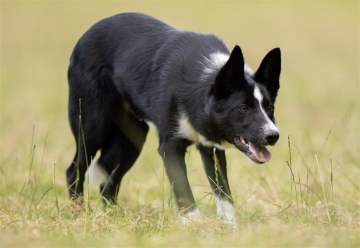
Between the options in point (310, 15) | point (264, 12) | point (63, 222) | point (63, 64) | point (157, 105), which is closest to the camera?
point (63, 222)

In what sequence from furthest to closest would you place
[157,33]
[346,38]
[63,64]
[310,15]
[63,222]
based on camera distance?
[310,15]
[346,38]
[63,64]
[157,33]
[63,222]

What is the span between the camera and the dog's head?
4387 mm

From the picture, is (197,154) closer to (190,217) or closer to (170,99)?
(170,99)

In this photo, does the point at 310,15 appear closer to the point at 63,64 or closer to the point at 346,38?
the point at 346,38

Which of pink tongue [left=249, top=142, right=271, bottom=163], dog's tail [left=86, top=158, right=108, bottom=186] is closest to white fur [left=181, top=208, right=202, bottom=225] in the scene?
pink tongue [left=249, top=142, right=271, bottom=163]

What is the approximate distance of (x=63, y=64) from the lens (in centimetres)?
1584

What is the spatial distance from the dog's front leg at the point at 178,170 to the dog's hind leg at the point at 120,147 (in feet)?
3.06

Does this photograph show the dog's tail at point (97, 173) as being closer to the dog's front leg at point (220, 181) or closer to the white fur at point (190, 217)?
the dog's front leg at point (220, 181)

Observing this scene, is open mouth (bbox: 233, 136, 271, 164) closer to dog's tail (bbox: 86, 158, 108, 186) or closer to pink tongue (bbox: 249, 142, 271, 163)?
pink tongue (bbox: 249, 142, 271, 163)

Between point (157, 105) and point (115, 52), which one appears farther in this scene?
point (115, 52)

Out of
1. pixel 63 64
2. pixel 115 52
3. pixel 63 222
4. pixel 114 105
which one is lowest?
pixel 63 64

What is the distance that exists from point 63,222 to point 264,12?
1800 cm

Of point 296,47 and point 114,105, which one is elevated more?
point 114,105

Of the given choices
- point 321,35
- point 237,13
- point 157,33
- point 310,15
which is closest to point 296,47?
point 321,35
